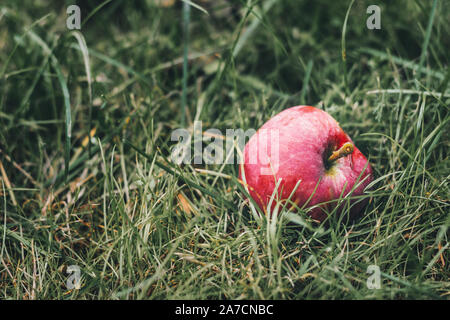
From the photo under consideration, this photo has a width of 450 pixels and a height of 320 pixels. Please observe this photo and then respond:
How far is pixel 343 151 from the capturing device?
4.63 feet

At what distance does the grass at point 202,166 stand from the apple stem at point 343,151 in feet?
0.35

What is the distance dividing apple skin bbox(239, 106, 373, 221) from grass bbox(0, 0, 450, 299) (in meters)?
0.08

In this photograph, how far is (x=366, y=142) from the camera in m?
1.80

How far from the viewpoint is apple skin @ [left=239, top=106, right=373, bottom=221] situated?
1386 mm

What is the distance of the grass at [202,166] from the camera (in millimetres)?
1340

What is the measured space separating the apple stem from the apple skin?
33 mm

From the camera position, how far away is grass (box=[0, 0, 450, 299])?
1.34 meters

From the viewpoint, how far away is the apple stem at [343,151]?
140 centimetres

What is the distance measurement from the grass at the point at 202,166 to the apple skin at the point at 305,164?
0.27 feet

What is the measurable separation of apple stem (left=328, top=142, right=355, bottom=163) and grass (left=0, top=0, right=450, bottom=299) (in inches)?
4.2

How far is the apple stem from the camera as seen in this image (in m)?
1.40

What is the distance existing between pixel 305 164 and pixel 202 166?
1.80ft
